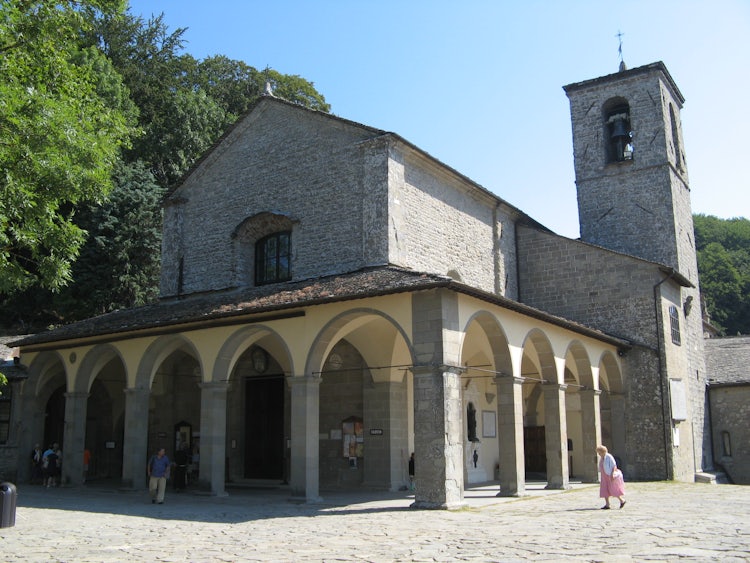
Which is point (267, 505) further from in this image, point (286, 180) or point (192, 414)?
point (286, 180)

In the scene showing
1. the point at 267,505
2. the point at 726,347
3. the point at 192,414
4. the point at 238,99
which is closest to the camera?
the point at 267,505

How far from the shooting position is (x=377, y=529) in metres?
9.88

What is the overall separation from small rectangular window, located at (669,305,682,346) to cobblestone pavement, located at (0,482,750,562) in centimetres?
691

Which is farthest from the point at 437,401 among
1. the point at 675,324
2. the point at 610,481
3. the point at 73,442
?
the point at 675,324

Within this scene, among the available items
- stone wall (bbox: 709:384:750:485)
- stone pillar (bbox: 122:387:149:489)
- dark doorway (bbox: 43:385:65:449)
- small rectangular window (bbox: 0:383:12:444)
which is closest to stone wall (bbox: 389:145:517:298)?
stone pillar (bbox: 122:387:149:489)

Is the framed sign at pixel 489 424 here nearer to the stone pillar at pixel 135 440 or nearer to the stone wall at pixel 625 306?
the stone wall at pixel 625 306

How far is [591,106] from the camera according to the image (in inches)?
1004

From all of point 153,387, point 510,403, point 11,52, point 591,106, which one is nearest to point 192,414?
point 153,387

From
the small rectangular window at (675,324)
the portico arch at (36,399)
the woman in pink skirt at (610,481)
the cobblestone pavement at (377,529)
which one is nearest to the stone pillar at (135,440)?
the cobblestone pavement at (377,529)

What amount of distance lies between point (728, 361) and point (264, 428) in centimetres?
1750

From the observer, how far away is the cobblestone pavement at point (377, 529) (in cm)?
780

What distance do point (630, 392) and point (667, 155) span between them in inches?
347

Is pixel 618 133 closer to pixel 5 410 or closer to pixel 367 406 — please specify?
pixel 367 406

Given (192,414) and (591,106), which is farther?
(591,106)
